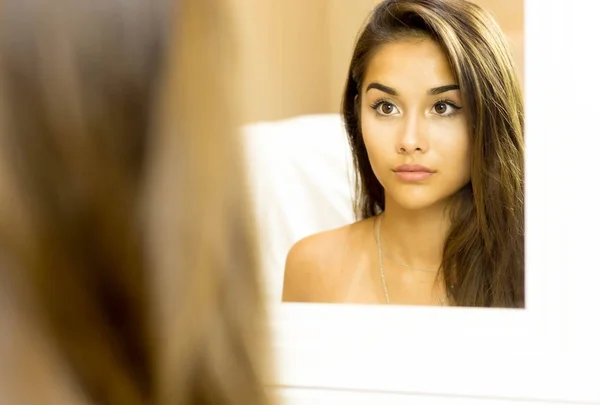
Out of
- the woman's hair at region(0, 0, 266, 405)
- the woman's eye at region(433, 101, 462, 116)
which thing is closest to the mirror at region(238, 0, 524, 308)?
the woman's eye at region(433, 101, 462, 116)

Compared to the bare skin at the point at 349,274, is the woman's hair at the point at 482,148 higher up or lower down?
higher up

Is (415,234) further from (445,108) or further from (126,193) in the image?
(126,193)

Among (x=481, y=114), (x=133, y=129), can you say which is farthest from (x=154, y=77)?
(x=481, y=114)

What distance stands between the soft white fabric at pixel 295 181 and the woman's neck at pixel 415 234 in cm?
4

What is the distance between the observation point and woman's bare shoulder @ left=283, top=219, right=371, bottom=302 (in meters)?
0.89

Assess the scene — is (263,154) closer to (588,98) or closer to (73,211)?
(588,98)

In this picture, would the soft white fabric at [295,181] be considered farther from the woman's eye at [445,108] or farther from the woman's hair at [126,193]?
the woman's hair at [126,193]

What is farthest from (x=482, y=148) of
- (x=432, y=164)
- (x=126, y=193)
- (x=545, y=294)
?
(x=126, y=193)

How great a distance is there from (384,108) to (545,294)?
26cm

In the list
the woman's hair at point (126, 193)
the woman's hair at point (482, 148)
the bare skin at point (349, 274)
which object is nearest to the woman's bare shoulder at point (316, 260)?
the bare skin at point (349, 274)

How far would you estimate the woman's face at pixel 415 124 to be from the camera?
0.83m

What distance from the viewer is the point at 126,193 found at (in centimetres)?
36

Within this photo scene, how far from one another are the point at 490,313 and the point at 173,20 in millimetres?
559

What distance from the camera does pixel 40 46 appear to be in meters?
0.33
